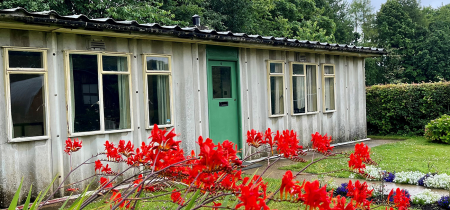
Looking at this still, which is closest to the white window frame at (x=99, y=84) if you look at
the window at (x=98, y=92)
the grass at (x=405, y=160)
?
the window at (x=98, y=92)

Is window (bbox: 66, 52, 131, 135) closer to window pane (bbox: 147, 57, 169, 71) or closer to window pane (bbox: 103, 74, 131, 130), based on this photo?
window pane (bbox: 103, 74, 131, 130)

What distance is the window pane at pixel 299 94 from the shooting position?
9.95 meters

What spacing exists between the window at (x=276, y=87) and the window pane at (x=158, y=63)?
2.85m

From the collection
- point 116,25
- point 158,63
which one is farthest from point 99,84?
point 158,63

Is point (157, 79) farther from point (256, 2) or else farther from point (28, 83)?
point (256, 2)

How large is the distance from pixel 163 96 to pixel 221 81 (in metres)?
1.55

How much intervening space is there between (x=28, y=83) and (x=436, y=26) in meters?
37.4

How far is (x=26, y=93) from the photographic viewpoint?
221 inches

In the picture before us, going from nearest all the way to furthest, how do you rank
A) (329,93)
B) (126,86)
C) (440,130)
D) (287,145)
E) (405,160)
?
(287,145)
(126,86)
(405,160)
(329,93)
(440,130)

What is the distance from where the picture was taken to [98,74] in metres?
6.33

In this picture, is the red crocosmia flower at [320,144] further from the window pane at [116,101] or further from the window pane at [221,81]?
the window pane at [221,81]

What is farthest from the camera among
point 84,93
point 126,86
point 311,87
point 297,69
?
point 311,87

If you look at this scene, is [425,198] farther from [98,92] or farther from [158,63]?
[98,92]

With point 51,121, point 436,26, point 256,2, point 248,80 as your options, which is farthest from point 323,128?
point 436,26
